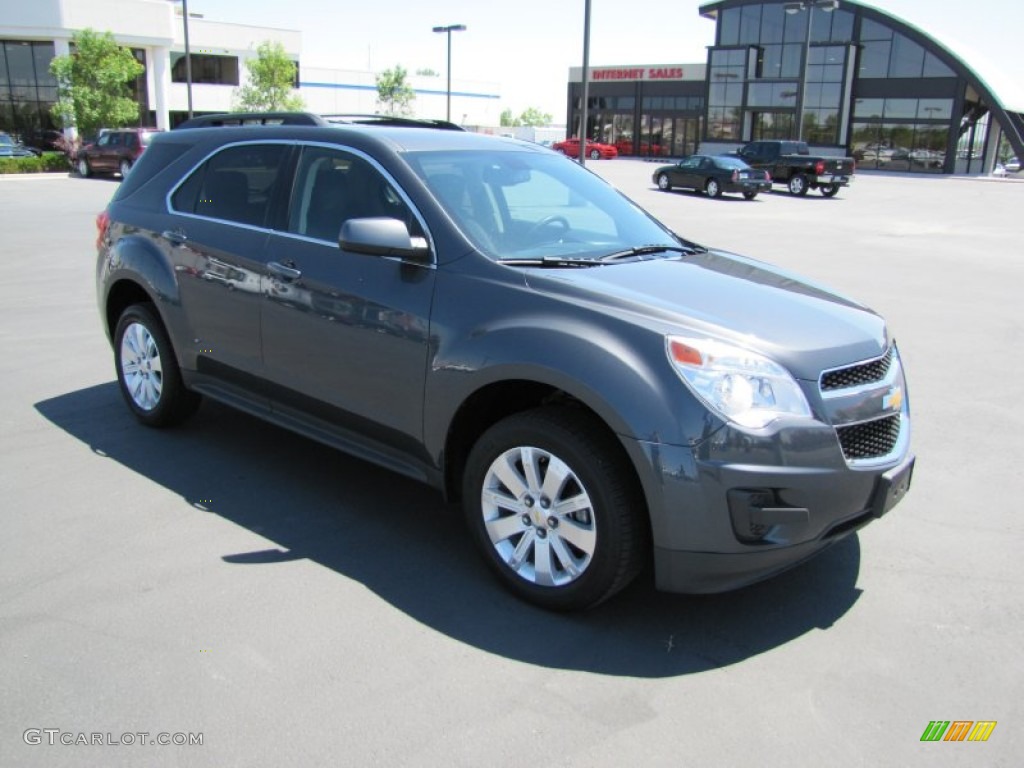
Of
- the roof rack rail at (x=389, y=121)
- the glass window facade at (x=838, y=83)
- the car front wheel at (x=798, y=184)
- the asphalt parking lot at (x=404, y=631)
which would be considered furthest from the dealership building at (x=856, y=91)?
the asphalt parking lot at (x=404, y=631)

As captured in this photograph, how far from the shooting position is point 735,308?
3584 millimetres

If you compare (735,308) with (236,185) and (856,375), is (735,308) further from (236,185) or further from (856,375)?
(236,185)

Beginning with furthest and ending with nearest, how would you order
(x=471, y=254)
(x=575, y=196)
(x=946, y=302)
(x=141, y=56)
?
(x=141, y=56) → (x=946, y=302) → (x=575, y=196) → (x=471, y=254)

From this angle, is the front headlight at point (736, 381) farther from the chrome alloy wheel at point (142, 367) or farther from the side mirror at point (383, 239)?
the chrome alloy wheel at point (142, 367)

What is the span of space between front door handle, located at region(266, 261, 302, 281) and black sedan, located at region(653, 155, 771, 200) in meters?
28.7

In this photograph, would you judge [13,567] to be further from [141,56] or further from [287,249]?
[141,56]

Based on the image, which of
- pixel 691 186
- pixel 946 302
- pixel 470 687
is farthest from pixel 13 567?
pixel 691 186

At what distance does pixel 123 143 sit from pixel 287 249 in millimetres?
31874

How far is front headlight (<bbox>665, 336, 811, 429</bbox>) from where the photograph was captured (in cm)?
312

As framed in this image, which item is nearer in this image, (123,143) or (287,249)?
(287,249)

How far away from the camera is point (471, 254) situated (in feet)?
12.4

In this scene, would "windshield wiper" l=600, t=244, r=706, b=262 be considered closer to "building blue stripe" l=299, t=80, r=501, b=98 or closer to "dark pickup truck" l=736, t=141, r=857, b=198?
"dark pickup truck" l=736, t=141, r=857, b=198

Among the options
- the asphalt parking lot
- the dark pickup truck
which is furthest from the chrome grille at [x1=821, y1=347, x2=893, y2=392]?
the dark pickup truck

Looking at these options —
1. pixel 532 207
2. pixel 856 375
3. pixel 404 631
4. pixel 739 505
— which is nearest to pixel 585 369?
pixel 739 505
